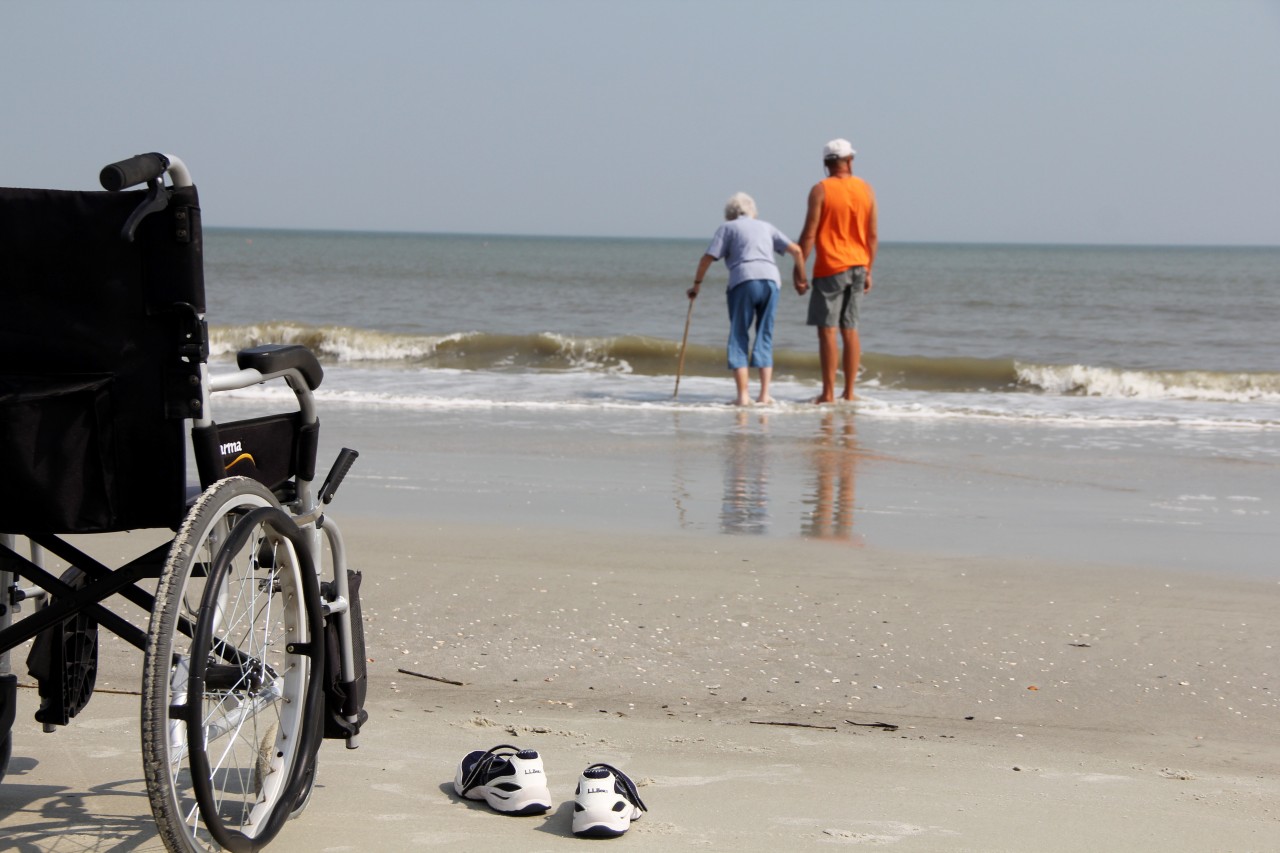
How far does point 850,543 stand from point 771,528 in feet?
1.36

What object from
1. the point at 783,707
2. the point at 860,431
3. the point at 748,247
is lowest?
the point at 783,707

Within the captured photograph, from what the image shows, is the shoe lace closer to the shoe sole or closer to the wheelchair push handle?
the shoe sole

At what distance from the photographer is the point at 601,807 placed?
7.51ft

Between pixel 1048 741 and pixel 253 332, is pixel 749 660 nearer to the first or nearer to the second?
pixel 1048 741

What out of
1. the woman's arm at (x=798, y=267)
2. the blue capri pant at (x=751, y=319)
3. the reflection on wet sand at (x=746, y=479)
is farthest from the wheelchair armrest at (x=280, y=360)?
the woman's arm at (x=798, y=267)

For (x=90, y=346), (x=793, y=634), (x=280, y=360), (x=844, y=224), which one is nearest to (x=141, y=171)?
(x=90, y=346)

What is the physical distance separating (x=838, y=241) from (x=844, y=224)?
13 cm

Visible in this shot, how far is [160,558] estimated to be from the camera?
196 centimetres

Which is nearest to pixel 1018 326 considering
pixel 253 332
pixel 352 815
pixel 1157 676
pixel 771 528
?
pixel 253 332

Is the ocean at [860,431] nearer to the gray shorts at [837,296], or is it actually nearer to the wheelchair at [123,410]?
the gray shorts at [837,296]

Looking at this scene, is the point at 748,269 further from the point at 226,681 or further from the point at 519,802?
the point at 226,681

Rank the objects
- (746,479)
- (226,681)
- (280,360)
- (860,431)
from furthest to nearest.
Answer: (860,431) → (746,479) → (280,360) → (226,681)

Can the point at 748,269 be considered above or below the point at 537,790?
above

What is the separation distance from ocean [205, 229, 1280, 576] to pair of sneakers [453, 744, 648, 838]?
2895mm
